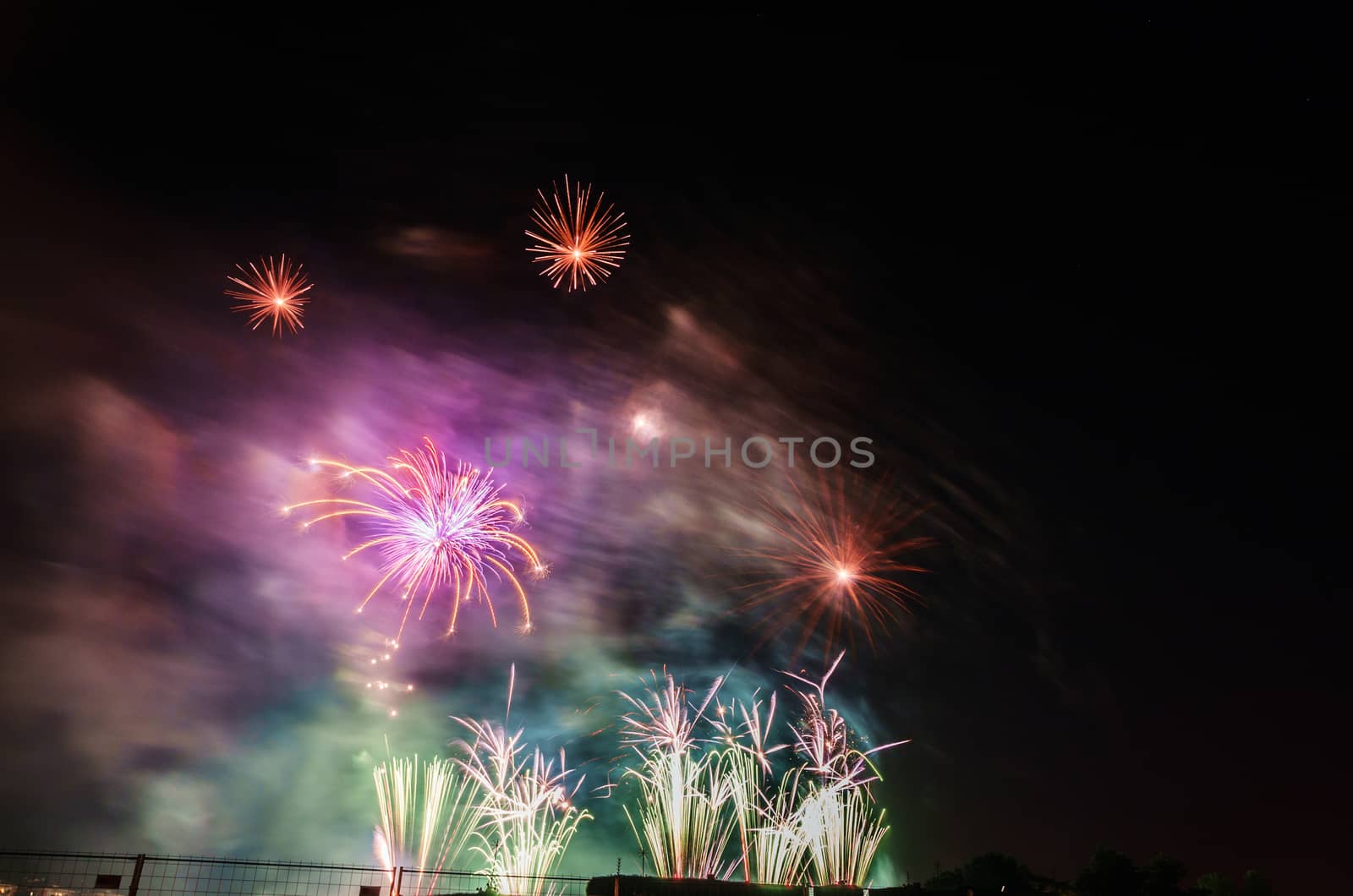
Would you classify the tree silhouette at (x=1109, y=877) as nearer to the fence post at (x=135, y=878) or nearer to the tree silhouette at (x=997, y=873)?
the tree silhouette at (x=997, y=873)

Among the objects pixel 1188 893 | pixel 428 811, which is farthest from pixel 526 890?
pixel 1188 893

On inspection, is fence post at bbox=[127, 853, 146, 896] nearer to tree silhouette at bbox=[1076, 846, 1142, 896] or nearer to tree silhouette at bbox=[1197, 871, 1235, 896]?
tree silhouette at bbox=[1076, 846, 1142, 896]

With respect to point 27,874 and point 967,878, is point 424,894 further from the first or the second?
point 967,878

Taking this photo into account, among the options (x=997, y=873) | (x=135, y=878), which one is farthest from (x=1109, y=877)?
(x=135, y=878)

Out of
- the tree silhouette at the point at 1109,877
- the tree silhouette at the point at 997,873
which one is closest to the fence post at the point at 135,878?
the tree silhouette at the point at 1109,877

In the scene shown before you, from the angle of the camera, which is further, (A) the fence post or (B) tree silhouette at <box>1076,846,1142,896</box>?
(B) tree silhouette at <box>1076,846,1142,896</box>

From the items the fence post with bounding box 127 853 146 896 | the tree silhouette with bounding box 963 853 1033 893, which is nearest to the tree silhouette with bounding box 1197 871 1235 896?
the tree silhouette with bounding box 963 853 1033 893

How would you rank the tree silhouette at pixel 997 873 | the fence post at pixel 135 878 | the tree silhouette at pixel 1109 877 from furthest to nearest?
the tree silhouette at pixel 997 873 < the tree silhouette at pixel 1109 877 < the fence post at pixel 135 878

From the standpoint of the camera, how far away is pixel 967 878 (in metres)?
62.7

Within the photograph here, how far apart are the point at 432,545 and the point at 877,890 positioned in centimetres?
1723

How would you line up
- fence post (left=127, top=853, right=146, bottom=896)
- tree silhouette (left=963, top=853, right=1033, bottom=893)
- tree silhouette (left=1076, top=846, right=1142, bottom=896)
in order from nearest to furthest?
fence post (left=127, top=853, right=146, bottom=896) → tree silhouette (left=1076, top=846, right=1142, bottom=896) → tree silhouette (left=963, top=853, right=1033, bottom=893)

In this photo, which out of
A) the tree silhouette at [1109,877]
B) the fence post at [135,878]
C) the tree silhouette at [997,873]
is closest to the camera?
the fence post at [135,878]

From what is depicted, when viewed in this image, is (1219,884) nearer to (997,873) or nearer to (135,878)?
(997,873)

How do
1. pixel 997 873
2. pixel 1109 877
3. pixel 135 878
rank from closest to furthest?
pixel 135 878 < pixel 1109 877 < pixel 997 873
